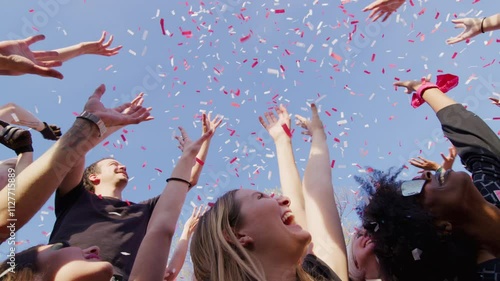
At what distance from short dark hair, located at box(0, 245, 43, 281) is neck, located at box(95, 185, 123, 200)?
2.12 meters

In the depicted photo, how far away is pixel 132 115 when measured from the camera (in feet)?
11.0

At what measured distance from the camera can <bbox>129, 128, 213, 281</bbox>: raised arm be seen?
2.51 meters

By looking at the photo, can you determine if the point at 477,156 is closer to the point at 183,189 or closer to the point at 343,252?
the point at 343,252

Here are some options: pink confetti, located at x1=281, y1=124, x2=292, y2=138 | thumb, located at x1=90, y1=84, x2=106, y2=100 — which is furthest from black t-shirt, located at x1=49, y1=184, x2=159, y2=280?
pink confetti, located at x1=281, y1=124, x2=292, y2=138

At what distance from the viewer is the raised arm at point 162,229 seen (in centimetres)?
251

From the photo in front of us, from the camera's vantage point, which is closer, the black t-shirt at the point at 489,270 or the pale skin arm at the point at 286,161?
the black t-shirt at the point at 489,270

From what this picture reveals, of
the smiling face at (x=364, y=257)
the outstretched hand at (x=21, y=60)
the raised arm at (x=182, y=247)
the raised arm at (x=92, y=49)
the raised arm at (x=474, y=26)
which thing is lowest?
the smiling face at (x=364, y=257)

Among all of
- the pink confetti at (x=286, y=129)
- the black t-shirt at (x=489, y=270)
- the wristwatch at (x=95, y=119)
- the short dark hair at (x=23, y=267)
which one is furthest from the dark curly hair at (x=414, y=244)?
the short dark hair at (x=23, y=267)

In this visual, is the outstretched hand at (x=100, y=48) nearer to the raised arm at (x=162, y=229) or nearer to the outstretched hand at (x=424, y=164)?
the raised arm at (x=162, y=229)

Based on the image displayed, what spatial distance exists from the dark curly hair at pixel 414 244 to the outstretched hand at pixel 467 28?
2346mm

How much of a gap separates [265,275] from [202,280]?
37cm

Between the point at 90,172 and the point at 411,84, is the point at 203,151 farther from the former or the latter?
the point at 411,84

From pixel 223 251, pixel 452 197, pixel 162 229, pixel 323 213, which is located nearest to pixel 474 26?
pixel 452 197

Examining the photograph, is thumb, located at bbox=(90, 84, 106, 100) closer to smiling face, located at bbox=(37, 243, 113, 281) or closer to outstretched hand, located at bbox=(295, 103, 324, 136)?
smiling face, located at bbox=(37, 243, 113, 281)
